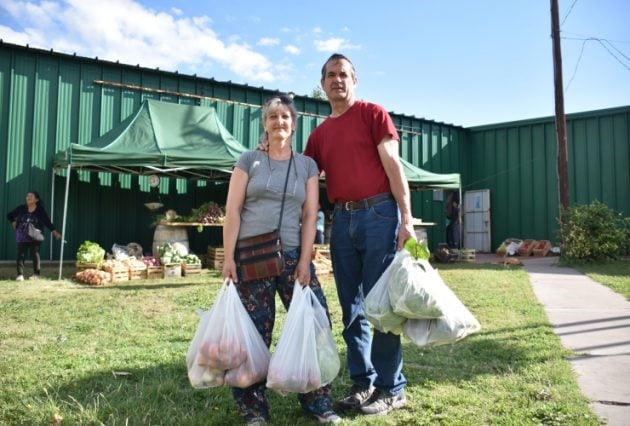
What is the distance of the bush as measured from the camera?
35.1 feet

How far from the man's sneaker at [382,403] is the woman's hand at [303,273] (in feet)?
2.47

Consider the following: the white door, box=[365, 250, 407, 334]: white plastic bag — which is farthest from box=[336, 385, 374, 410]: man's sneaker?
the white door

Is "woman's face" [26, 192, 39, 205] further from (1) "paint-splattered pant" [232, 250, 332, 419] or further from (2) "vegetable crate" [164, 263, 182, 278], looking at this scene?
(1) "paint-splattered pant" [232, 250, 332, 419]

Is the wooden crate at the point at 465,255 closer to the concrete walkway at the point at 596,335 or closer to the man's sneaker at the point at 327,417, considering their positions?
the concrete walkway at the point at 596,335

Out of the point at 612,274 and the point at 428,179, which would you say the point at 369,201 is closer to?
the point at 612,274

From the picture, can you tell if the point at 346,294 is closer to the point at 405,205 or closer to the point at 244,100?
the point at 405,205

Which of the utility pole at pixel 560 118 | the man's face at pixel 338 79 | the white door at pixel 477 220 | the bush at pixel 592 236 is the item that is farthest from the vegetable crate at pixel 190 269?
the white door at pixel 477 220

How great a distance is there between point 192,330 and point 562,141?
35.5 feet

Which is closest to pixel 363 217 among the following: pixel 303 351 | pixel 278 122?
pixel 278 122

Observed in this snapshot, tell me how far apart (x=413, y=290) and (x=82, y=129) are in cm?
1028

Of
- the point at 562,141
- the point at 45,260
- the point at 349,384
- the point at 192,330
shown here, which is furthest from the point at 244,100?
the point at 349,384

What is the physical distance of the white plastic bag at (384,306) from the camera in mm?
2453

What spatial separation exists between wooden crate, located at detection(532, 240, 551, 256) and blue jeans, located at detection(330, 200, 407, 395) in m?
13.1

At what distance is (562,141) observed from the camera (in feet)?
39.5
